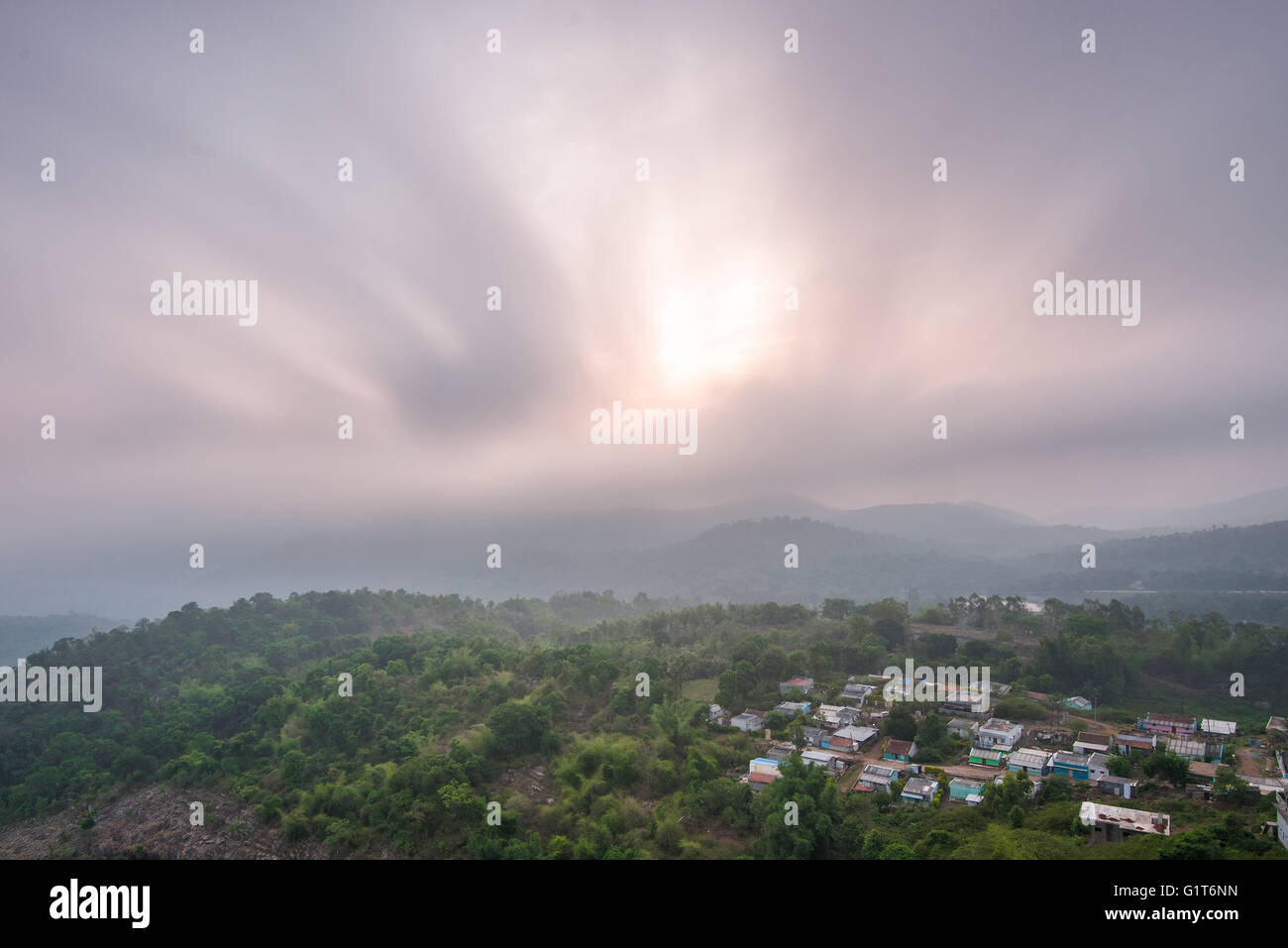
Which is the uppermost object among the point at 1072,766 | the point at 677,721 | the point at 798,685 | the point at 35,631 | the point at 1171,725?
the point at 677,721

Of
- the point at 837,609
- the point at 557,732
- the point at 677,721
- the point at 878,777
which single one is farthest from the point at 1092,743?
the point at 837,609

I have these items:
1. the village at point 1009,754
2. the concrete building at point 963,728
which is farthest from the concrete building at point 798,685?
the concrete building at point 963,728

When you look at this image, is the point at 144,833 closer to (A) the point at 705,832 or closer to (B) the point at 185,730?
(B) the point at 185,730

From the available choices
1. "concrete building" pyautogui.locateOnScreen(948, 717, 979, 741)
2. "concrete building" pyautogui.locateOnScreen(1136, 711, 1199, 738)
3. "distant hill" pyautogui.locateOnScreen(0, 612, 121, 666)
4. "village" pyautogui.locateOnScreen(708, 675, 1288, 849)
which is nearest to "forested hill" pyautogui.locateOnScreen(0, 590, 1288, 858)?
"village" pyautogui.locateOnScreen(708, 675, 1288, 849)

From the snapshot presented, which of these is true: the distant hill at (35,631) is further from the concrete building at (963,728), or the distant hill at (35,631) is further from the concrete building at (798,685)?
the concrete building at (963,728)

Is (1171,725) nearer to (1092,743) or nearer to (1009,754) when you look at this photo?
(1092,743)

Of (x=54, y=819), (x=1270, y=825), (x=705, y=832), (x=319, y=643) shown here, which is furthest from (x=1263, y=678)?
(x=319, y=643)

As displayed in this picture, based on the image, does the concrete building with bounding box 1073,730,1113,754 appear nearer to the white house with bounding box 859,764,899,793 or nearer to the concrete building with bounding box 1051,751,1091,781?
the concrete building with bounding box 1051,751,1091,781
